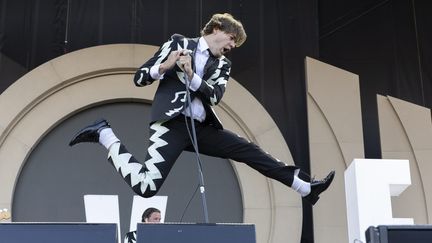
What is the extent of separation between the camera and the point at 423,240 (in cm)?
312

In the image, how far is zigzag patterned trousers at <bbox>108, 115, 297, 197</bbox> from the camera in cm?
388

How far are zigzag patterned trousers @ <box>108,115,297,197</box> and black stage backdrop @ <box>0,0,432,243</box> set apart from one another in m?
4.23

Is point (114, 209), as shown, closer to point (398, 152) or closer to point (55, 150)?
point (55, 150)

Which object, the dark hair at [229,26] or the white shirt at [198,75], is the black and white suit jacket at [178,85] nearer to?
the white shirt at [198,75]

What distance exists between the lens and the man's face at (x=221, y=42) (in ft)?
13.6

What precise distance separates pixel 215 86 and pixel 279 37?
469 centimetres

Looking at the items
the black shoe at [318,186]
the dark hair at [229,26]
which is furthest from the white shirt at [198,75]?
the black shoe at [318,186]

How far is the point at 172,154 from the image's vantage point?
3.95 meters

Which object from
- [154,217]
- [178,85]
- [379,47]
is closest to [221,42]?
[178,85]

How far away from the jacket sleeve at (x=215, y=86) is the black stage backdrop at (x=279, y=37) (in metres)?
4.16

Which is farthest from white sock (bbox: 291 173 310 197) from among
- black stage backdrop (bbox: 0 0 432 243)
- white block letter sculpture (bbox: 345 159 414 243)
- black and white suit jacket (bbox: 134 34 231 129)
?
black stage backdrop (bbox: 0 0 432 243)

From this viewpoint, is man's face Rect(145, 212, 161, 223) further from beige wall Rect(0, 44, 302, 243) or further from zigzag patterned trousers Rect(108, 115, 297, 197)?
zigzag patterned trousers Rect(108, 115, 297, 197)

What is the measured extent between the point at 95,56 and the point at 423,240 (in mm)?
5778

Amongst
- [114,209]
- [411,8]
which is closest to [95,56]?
[114,209]
